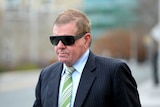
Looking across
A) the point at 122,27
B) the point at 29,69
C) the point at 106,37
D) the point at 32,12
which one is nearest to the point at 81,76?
the point at 29,69

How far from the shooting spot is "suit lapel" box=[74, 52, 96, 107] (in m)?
3.32

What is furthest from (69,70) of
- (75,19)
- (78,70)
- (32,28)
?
(32,28)

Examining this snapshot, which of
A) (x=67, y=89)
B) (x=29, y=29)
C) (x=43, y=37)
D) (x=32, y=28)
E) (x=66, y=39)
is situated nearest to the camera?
(x=66, y=39)

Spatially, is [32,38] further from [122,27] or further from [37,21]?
[122,27]

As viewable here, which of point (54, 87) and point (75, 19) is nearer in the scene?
point (75, 19)

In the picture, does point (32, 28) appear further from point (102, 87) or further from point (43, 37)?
point (102, 87)

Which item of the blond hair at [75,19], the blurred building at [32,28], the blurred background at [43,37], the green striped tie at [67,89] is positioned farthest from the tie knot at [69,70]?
the blurred building at [32,28]

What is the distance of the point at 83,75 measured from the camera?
342 cm

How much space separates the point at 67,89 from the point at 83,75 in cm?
14

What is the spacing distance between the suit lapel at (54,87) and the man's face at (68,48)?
19 cm

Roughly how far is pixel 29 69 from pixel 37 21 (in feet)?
53.8

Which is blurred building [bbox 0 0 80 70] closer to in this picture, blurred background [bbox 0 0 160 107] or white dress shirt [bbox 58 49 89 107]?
blurred background [bbox 0 0 160 107]

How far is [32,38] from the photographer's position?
207 feet

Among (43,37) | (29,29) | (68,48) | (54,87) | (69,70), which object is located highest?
(68,48)
